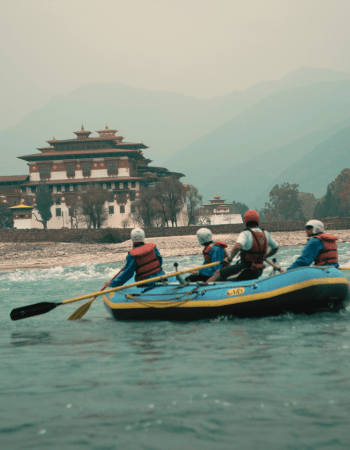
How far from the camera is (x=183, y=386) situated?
17.3ft

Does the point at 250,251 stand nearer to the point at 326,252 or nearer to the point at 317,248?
the point at 317,248

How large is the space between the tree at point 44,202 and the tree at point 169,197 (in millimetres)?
20261

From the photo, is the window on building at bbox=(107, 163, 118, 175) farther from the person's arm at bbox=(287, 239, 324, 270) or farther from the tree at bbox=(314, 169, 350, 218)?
the person's arm at bbox=(287, 239, 324, 270)

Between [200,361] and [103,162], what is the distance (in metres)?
80.3

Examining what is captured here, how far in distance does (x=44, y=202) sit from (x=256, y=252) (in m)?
75.3

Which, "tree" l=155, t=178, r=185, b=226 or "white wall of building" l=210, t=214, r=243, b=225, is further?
"white wall of building" l=210, t=214, r=243, b=225

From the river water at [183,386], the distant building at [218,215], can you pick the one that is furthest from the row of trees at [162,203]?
the river water at [183,386]

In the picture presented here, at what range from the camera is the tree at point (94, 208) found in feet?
240

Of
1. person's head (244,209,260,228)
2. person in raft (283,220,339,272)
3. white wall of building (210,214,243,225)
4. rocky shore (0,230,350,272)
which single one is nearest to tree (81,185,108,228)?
rocky shore (0,230,350,272)

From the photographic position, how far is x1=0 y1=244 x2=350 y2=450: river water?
13.3 ft

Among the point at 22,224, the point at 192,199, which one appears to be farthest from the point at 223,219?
the point at 22,224

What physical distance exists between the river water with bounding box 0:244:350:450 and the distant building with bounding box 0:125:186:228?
72.5m

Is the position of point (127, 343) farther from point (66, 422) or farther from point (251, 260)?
point (66, 422)

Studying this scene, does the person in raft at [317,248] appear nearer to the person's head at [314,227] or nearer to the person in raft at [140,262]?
the person's head at [314,227]
